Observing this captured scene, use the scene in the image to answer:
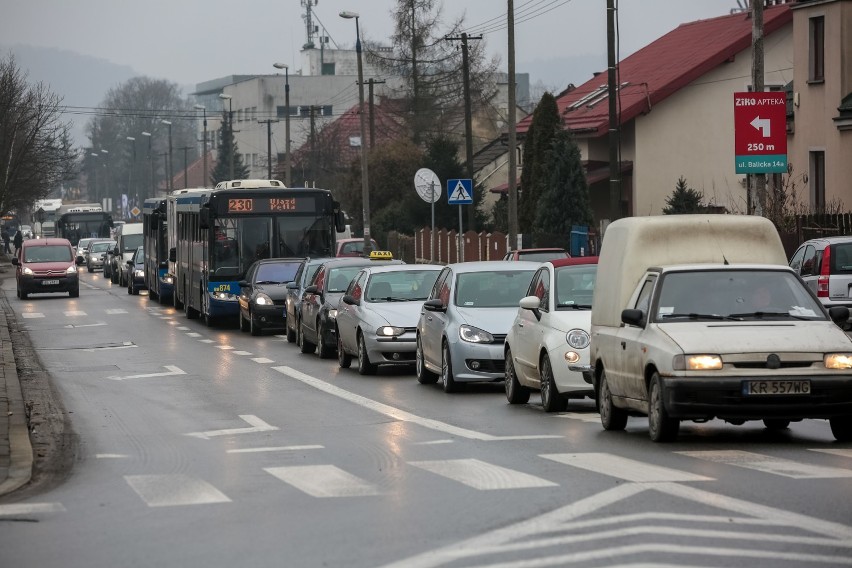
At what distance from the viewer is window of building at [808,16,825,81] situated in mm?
44438

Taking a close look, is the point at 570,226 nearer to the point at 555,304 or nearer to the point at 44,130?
the point at 555,304

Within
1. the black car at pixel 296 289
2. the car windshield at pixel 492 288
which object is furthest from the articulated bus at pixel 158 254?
the car windshield at pixel 492 288

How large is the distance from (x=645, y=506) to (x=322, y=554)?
89.3 inches

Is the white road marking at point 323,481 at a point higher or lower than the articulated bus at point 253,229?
lower

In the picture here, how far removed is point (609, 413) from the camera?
49.5 ft

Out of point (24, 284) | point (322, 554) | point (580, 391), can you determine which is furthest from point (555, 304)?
point (24, 284)

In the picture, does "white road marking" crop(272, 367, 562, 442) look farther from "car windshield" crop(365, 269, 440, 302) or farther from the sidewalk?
the sidewalk

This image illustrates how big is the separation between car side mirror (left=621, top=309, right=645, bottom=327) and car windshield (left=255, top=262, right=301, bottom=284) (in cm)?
1926

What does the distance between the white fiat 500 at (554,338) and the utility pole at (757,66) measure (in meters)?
7.85

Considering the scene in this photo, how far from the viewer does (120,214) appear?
192 m

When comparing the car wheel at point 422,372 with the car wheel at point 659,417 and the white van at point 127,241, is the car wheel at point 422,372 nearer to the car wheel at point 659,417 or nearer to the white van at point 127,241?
the car wheel at point 659,417

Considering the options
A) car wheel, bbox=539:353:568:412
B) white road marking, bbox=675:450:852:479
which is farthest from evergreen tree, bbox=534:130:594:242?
white road marking, bbox=675:450:852:479

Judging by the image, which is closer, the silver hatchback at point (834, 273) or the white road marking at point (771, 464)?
the white road marking at point (771, 464)

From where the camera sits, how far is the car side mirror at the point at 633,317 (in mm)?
14109
